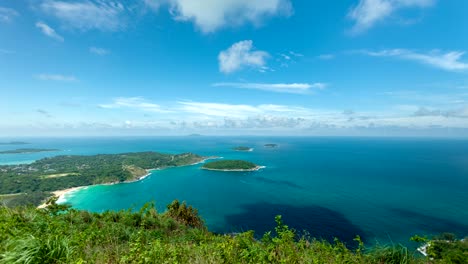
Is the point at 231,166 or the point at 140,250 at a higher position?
the point at 140,250

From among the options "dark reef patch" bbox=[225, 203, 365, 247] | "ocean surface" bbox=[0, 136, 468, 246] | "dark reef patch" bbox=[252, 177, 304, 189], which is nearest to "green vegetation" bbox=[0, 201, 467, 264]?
"dark reef patch" bbox=[225, 203, 365, 247]

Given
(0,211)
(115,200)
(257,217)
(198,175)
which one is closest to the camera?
(0,211)

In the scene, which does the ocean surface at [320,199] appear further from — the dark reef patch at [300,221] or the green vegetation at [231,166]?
the green vegetation at [231,166]

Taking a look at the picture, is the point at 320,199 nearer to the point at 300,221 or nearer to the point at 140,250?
the point at 300,221

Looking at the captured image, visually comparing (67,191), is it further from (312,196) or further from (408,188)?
(408,188)

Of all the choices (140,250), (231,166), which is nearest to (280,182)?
(231,166)

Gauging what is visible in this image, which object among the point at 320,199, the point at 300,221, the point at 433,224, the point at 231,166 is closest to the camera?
the point at 433,224

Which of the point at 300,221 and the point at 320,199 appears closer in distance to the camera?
the point at 300,221

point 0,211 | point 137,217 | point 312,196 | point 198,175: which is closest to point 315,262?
point 0,211

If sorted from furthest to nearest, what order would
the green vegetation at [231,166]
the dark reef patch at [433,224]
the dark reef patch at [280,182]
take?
the green vegetation at [231,166] < the dark reef patch at [280,182] < the dark reef patch at [433,224]

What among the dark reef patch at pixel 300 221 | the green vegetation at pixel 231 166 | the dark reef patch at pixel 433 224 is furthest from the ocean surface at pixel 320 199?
the green vegetation at pixel 231 166

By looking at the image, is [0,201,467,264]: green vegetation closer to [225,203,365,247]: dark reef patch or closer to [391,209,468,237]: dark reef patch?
[225,203,365,247]: dark reef patch
